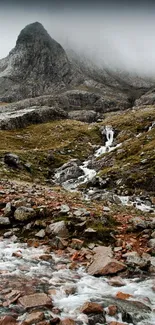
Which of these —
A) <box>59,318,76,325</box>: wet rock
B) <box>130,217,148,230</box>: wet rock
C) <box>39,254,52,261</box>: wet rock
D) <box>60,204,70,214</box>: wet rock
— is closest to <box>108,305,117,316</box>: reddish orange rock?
<box>59,318,76,325</box>: wet rock

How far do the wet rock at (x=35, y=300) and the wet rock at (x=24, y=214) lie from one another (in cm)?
832

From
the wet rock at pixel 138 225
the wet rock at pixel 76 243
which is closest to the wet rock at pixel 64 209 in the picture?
the wet rock at pixel 76 243

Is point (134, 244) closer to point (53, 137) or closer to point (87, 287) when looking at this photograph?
point (87, 287)

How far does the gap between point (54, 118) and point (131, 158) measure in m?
88.8

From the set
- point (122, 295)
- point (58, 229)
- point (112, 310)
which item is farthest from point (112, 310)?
point (58, 229)

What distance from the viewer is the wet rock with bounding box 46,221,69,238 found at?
15882mm

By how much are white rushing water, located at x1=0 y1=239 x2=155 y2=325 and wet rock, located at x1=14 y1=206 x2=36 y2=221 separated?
12.1ft

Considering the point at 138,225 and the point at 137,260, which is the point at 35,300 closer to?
the point at 137,260

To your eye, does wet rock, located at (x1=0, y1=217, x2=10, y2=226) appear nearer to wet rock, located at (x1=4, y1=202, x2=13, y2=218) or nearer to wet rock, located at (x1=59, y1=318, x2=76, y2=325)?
wet rock, located at (x1=4, y1=202, x2=13, y2=218)

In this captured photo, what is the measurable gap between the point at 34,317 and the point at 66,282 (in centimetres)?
300

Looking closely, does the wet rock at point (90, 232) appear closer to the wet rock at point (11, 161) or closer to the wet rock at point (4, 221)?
the wet rock at point (4, 221)

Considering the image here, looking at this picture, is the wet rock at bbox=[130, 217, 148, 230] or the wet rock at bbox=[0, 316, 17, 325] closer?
the wet rock at bbox=[0, 316, 17, 325]

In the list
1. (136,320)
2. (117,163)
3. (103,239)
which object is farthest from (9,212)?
(117,163)

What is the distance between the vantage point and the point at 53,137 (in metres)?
105
